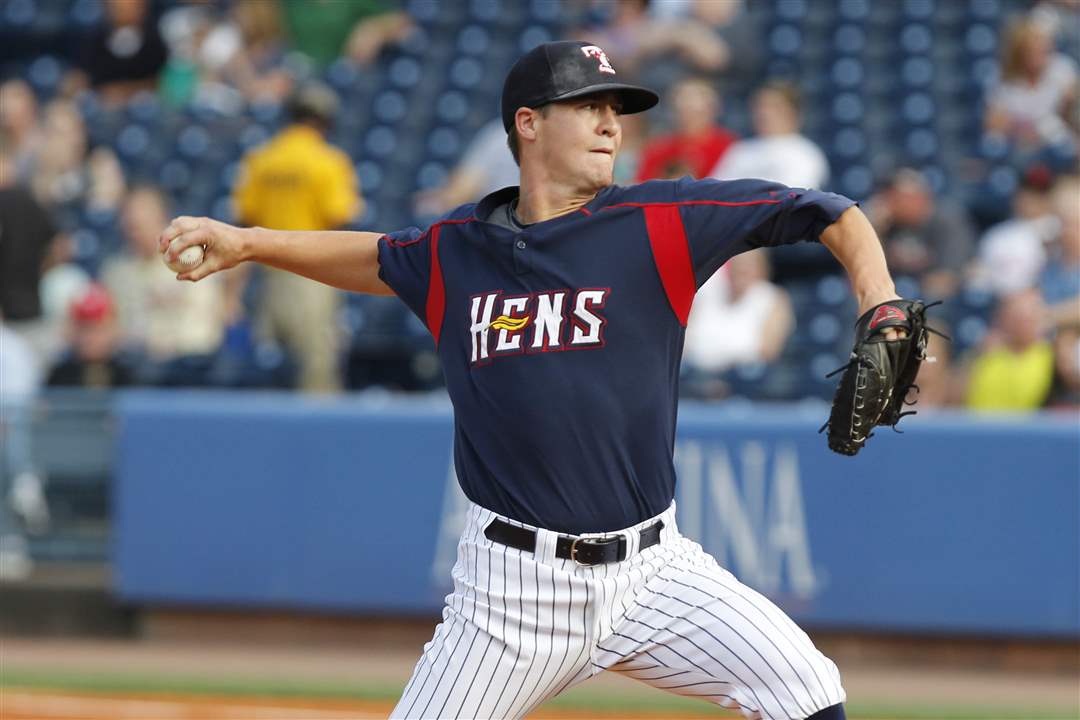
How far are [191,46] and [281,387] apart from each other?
3971mm

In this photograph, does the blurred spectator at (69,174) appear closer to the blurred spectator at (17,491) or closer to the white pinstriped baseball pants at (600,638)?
the blurred spectator at (17,491)

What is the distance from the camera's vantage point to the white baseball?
390 centimetres

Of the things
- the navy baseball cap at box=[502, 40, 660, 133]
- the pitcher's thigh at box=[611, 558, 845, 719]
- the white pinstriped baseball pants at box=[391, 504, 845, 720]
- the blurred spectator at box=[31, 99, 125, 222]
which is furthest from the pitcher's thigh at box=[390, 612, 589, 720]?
the blurred spectator at box=[31, 99, 125, 222]

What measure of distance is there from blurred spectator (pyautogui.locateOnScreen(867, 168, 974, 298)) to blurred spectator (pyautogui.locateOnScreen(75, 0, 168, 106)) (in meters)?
5.89

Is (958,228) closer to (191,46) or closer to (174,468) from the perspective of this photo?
(174,468)

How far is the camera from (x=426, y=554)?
8.22m

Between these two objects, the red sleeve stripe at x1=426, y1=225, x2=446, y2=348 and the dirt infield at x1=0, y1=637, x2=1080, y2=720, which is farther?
the dirt infield at x1=0, y1=637, x2=1080, y2=720

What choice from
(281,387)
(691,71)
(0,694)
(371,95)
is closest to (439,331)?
(0,694)

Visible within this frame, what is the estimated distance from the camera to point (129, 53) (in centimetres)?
1252

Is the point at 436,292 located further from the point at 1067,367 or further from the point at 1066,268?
the point at 1066,268

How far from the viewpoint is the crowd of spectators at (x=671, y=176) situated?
8.69 m

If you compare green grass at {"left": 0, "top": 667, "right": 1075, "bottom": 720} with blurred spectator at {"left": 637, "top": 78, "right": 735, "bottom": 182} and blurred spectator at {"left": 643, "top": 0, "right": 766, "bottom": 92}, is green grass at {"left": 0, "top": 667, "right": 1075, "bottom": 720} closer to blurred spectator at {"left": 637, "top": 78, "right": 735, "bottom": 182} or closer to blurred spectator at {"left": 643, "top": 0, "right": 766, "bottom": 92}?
blurred spectator at {"left": 637, "top": 78, "right": 735, "bottom": 182}

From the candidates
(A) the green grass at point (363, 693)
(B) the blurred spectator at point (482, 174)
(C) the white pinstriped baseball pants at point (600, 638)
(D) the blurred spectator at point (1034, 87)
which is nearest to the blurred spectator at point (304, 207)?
(B) the blurred spectator at point (482, 174)

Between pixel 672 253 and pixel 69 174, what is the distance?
8.64 meters
